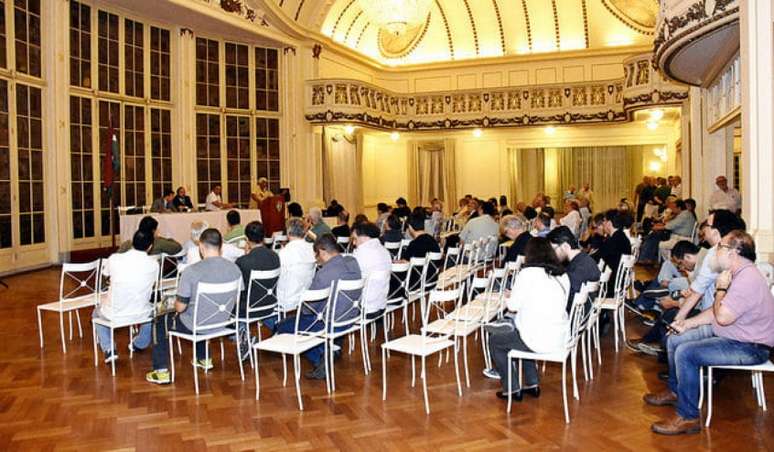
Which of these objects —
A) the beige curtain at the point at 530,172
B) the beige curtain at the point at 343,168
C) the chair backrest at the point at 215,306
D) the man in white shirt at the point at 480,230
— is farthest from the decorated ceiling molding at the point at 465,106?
the chair backrest at the point at 215,306

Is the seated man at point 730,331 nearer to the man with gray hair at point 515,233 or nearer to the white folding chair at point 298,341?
the white folding chair at point 298,341

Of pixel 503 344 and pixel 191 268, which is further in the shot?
pixel 191 268

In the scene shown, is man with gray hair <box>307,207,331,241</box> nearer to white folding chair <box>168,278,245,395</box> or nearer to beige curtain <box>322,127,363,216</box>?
white folding chair <box>168,278,245,395</box>

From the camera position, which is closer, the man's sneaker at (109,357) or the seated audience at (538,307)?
the seated audience at (538,307)

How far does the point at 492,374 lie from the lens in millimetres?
5309

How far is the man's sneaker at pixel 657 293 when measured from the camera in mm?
6125

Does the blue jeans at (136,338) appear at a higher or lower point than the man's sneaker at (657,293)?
lower

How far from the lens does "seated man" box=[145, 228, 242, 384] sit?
502 centimetres

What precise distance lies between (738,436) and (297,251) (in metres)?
3.64

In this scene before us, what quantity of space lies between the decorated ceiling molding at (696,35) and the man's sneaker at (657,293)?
253cm

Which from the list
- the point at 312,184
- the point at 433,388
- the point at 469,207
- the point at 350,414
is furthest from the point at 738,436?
the point at 312,184

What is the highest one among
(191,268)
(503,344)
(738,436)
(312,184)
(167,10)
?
(167,10)

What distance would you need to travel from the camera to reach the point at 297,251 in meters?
6.13

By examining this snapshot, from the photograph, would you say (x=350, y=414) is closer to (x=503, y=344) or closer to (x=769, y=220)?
(x=503, y=344)
